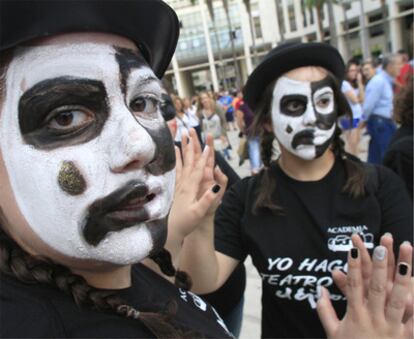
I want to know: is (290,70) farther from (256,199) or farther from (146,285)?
(146,285)

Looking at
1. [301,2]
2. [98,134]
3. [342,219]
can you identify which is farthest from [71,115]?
[301,2]

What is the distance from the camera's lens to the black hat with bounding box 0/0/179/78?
74 cm

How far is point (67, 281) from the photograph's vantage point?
815 millimetres

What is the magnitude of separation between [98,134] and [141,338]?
0.42m

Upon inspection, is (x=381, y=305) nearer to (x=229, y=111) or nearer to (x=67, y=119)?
(x=67, y=119)

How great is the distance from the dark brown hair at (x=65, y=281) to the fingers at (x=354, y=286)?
19.1 inches

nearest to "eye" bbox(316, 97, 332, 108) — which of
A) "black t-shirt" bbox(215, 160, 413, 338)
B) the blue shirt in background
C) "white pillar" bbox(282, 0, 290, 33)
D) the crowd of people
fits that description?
"black t-shirt" bbox(215, 160, 413, 338)

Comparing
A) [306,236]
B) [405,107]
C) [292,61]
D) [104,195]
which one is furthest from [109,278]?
[405,107]

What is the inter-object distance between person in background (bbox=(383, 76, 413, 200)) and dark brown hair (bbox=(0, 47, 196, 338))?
1685mm

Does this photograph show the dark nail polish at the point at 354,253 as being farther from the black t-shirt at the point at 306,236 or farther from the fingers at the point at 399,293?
the black t-shirt at the point at 306,236

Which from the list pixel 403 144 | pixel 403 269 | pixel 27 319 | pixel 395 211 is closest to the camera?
pixel 27 319

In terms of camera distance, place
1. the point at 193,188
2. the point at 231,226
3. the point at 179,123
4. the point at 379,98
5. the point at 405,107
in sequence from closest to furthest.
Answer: the point at 193,188 < the point at 231,226 < the point at 405,107 < the point at 179,123 < the point at 379,98

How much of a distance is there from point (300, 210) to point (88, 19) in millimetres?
1114

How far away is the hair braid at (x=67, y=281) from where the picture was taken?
80 centimetres
